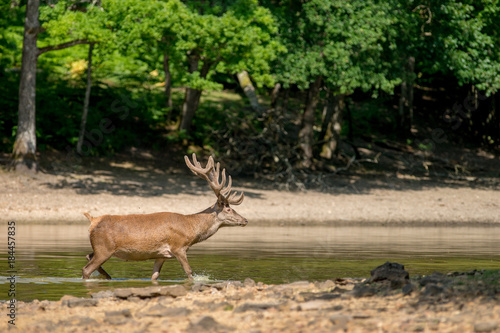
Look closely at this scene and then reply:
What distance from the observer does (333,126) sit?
2889cm

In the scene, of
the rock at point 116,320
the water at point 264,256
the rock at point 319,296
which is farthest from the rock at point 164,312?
the water at point 264,256

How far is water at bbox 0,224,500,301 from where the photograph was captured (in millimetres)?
10461

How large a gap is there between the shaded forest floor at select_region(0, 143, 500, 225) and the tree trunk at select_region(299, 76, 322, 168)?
0.78m

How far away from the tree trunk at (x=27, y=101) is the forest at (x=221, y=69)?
0.04 meters

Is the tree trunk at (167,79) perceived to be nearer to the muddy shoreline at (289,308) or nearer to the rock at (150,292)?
the rock at (150,292)

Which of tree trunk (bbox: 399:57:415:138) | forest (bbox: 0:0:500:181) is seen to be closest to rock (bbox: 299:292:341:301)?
forest (bbox: 0:0:500:181)

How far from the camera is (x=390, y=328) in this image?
6430mm

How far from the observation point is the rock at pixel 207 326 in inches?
259

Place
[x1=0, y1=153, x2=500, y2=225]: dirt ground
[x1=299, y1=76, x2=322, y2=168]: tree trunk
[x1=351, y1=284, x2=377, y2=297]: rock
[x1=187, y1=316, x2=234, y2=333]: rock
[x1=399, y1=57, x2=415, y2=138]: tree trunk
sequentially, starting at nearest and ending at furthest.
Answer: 1. [x1=187, y1=316, x2=234, y2=333]: rock
2. [x1=351, y1=284, x2=377, y2=297]: rock
3. [x1=0, y1=153, x2=500, y2=225]: dirt ground
4. [x1=299, y1=76, x2=322, y2=168]: tree trunk
5. [x1=399, y1=57, x2=415, y2=138]: tree trunk

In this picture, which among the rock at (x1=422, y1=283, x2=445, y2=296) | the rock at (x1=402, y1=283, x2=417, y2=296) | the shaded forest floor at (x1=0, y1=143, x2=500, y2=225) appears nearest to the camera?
the rock at (x1=422, y1=283, x2=445, y2=296)

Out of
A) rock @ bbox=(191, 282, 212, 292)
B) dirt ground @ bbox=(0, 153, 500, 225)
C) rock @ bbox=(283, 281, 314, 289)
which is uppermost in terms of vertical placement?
rock @ bbox=(283, 281, 314, 289)

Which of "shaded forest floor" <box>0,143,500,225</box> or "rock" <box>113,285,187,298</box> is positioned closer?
"rock" <box>113,285,187,298</box>

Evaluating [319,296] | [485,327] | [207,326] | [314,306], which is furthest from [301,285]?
[485,327]

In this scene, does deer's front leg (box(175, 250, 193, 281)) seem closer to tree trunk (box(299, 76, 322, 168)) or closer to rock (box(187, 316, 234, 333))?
rock (box(187, 316, 234, 333))
